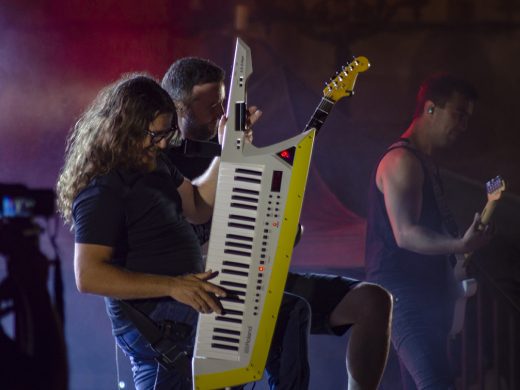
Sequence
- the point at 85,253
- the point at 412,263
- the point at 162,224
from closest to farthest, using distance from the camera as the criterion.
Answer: the point at 85,253 < the point at 162,224 < the point at 412,263

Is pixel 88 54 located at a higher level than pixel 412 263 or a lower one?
higher

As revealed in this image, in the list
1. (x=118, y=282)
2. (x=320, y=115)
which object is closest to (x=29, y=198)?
(x=118, y=282)

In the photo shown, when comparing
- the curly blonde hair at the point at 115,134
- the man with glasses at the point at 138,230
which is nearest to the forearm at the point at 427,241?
the man with glasses at the point at 138,230

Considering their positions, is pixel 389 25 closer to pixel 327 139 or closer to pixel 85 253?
pixel 327 139

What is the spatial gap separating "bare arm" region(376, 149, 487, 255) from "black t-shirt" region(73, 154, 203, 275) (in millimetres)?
1514

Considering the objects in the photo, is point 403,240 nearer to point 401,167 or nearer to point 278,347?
point 401,167

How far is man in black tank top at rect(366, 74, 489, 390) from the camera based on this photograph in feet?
13.1

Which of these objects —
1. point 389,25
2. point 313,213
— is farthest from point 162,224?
point 389,25

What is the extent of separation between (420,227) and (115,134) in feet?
6.19

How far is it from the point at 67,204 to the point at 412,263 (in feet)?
6.71

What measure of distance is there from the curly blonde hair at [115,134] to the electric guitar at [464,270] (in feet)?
6.63

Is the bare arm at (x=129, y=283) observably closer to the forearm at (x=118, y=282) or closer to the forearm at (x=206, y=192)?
the forearm at (x=118, y=282)

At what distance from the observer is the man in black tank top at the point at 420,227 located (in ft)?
13.1

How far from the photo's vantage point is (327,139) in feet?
14.1
